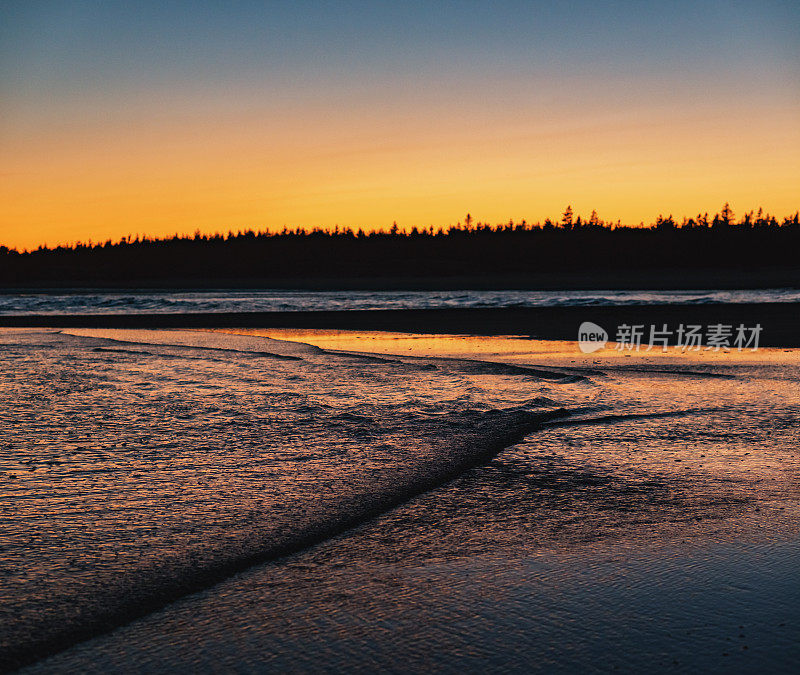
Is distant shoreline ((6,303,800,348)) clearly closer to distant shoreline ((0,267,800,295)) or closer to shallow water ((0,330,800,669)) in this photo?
shallow water ((0,330,800,669))

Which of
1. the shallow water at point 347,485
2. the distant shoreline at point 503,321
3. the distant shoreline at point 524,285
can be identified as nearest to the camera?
the shallow water at point 347,485

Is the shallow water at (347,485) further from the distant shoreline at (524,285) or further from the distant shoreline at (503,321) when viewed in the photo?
the distant shoreline at (524,285)

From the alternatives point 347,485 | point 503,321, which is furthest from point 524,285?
point 347,485

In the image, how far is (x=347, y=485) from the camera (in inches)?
163

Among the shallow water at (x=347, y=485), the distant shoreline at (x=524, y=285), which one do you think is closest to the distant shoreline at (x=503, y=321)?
the shallow water at (x=347, y=485)

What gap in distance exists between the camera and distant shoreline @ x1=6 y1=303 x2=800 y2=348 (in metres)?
15.9

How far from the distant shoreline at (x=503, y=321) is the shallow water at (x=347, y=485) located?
25.1 ft

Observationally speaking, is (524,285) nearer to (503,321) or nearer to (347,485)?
(503,321)

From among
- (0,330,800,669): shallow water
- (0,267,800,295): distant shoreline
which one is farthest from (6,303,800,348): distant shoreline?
(0,267,800,295): distant shoreline

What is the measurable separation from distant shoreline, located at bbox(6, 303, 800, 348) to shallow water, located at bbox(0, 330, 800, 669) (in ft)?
25.1

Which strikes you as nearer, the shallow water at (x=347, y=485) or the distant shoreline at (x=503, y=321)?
the shallow water at (x=347, y=485)

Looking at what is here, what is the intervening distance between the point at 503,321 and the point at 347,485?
15.3 m

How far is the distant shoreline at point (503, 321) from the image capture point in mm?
15914

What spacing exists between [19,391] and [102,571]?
16.9 feet
